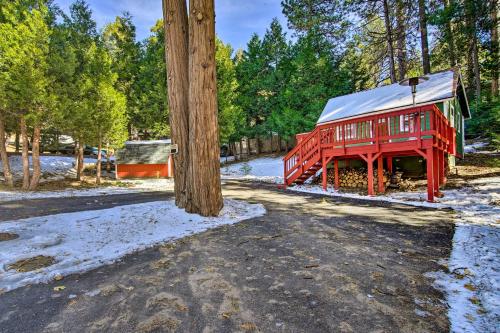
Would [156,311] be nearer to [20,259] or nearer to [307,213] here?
[20,259]

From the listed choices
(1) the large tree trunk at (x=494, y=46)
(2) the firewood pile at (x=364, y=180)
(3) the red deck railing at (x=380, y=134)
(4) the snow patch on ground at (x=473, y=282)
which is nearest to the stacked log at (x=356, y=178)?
(2) the firewood pile at (x=364, y=180)

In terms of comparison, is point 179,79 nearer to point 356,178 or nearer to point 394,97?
point 356,178

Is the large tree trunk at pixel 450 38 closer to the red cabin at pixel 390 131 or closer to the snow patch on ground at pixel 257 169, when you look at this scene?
the red cabin at pixel 390 131

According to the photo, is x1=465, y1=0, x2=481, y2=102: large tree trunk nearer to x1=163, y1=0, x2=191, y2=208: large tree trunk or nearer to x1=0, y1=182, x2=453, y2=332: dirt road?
x1=0, y1=182, x2=453, y2=332: dirt road

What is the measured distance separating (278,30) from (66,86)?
1951cm

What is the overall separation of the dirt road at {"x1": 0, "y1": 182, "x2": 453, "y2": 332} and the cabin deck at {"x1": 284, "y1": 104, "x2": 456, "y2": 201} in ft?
13.4

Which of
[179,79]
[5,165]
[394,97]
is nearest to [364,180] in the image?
[394,97]

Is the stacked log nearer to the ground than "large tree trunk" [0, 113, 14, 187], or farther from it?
nearer to the ground

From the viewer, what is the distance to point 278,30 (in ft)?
80.8

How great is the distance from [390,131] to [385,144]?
2.38 m

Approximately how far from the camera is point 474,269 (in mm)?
2990

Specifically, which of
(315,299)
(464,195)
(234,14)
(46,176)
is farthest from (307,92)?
(315,299)

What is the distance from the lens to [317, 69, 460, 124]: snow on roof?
415 inches

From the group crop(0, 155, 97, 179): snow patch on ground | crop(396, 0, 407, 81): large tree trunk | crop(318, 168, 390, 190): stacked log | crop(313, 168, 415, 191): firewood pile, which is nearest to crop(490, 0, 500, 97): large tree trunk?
crop(396, 0, 407, 81): large tree trunk
